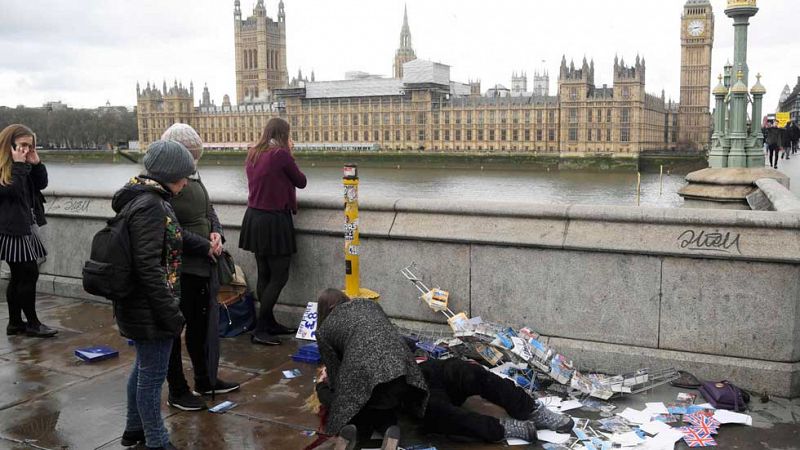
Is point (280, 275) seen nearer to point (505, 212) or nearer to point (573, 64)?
point (505, 212)

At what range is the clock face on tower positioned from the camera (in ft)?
309

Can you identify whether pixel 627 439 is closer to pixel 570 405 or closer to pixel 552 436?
pixel 552 436

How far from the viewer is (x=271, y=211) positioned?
5.45 meters

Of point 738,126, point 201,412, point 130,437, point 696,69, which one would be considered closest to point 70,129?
point 696,69

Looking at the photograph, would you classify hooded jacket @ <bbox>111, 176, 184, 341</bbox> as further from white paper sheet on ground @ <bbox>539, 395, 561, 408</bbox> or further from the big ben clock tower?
the big ben clock tower

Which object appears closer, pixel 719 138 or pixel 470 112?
pixel 719 138

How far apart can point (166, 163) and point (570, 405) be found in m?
2.65

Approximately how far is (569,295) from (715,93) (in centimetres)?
1598

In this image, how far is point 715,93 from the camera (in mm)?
18609

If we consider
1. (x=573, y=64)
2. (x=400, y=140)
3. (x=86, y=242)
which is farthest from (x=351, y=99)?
(x=86, y=242)

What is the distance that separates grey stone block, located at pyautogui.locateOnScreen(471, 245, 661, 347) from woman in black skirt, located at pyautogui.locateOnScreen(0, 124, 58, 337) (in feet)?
11.7

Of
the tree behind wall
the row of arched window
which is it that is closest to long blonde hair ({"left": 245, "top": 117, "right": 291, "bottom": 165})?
the tree behind wall

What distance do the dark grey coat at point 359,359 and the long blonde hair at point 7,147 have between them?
10.7 ft

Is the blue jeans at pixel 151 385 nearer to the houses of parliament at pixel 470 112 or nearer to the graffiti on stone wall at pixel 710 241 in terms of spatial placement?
the graffiti on stone wall at pixel 710 241
